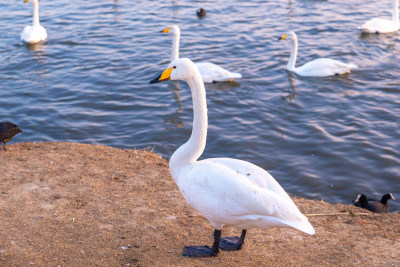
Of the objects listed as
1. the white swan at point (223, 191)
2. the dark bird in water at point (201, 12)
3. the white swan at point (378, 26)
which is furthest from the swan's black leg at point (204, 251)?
the dark bird in water at point (201, 12)

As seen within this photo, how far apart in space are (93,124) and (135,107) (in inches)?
58.3

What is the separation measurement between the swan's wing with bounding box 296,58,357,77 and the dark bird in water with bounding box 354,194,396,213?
6426mm

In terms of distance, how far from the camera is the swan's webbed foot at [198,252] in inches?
220

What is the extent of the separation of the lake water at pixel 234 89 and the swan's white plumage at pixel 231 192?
12.6ft

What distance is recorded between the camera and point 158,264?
5.38 m

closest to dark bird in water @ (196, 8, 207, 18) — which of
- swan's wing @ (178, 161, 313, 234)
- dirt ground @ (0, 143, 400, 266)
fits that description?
dirt ground @ (0, 143, 400, 266)

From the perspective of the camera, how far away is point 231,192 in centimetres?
509

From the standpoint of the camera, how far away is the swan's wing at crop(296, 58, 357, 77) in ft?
46.9

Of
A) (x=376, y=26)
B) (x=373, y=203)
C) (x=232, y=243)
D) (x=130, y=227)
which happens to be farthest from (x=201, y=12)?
(x=232, y=243)

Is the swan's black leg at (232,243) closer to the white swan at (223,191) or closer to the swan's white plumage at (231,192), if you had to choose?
the white swan at (223,191)

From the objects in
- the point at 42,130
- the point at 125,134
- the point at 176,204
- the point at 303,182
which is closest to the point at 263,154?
the point at 303,182

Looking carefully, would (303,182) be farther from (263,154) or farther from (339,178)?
(263,154)

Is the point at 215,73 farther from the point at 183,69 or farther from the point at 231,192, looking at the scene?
the point at 231,192

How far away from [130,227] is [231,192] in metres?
1.69
